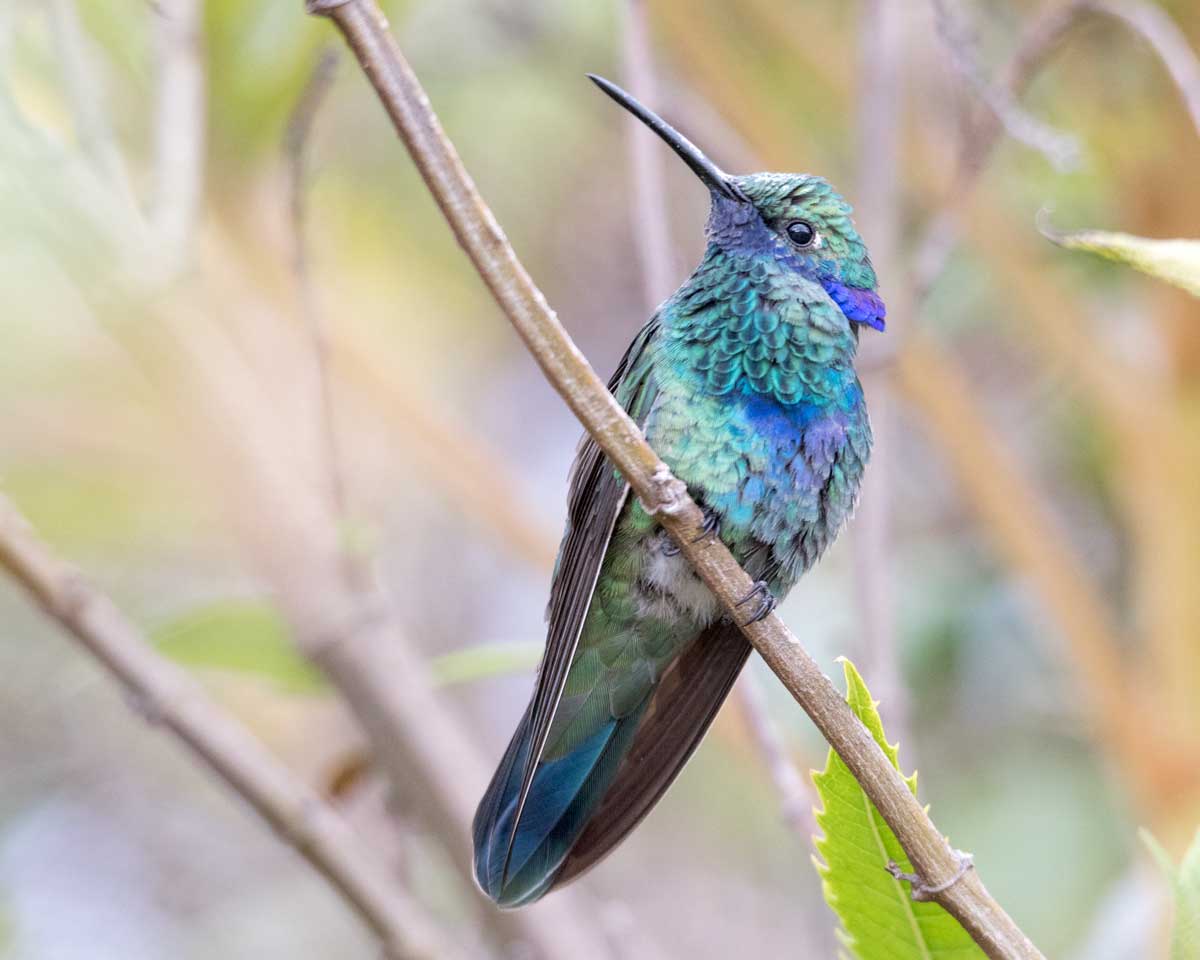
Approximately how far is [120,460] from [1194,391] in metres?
1.80

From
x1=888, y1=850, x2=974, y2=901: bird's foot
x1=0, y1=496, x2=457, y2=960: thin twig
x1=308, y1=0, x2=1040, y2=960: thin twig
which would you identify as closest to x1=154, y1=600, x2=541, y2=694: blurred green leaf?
x1=0, y1=496, x2=457, y2=960: thin twig

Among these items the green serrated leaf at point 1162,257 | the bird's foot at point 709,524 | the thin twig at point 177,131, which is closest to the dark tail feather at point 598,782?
the bird's foot at point 709,524

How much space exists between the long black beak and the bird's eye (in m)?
0.07

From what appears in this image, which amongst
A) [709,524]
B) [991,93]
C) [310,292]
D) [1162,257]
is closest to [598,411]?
[1162,257]

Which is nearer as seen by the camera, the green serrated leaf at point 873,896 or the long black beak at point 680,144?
the green serrated leaf at point 873,896

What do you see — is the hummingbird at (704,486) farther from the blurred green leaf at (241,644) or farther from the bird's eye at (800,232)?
the blurred green leaf at (241,644)

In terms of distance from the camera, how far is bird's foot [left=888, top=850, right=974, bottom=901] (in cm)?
108

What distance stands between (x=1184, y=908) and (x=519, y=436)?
10.1 feet

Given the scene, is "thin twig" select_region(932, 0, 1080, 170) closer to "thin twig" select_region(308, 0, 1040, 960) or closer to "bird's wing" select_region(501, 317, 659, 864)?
"bird's wing" select_region(501, 317, 659, 864)

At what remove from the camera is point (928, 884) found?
3.55ft

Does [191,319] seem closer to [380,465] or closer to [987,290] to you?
Answer: [380,465]

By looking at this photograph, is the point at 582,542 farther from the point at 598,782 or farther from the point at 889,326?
the point at 889,326

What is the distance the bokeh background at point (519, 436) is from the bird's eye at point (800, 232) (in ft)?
0.57

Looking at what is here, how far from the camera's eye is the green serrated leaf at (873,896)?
1110 millimetres
